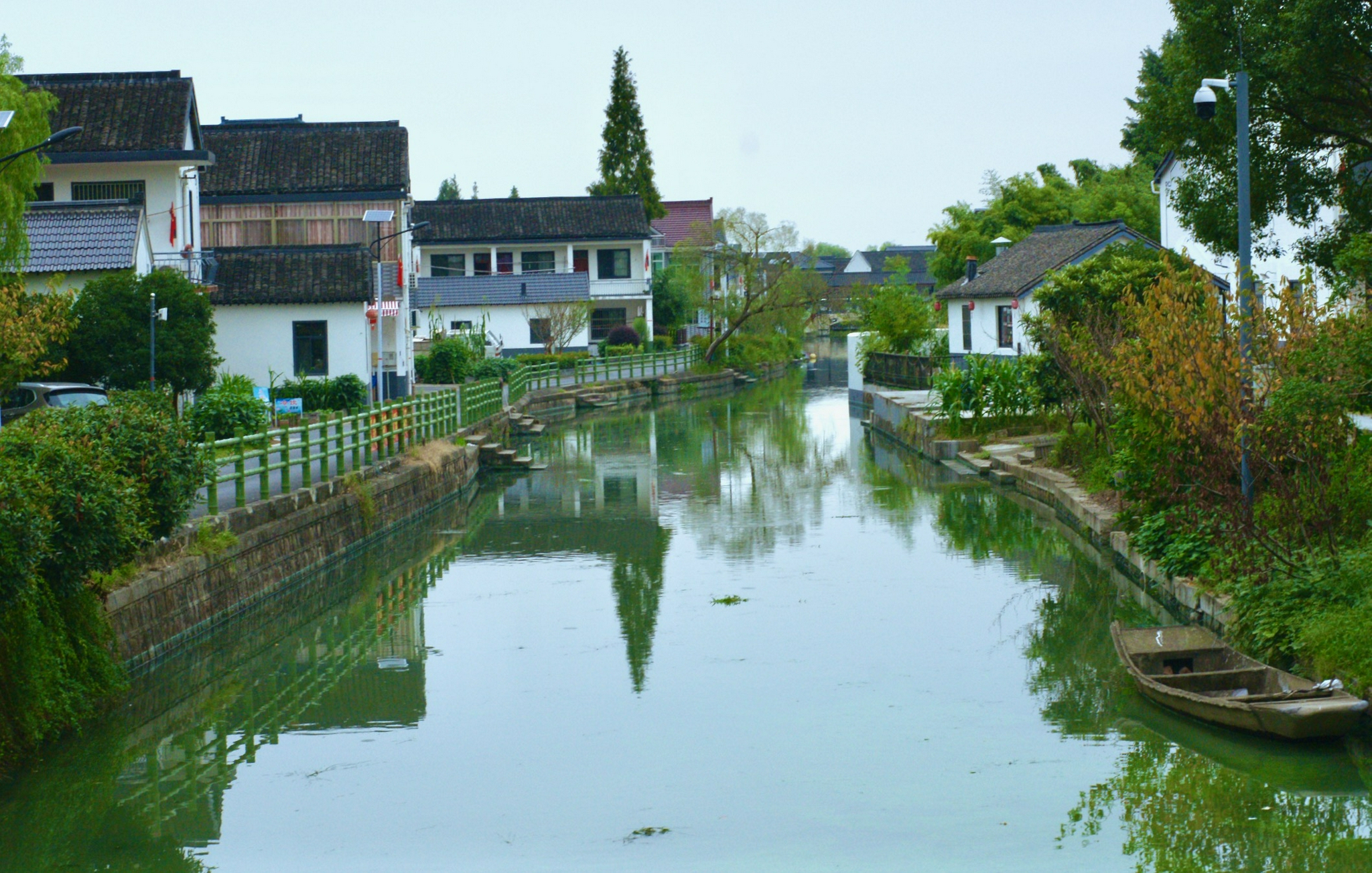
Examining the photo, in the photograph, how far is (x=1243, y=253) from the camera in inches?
593

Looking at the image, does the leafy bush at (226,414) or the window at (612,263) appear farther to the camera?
the window at (612,263)

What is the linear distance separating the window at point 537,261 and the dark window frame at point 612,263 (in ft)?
6.50

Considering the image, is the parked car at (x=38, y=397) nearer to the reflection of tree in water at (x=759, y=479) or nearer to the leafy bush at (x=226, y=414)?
the leafy bush at (x=226, y=414)

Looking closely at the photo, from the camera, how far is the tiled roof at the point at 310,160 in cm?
4262

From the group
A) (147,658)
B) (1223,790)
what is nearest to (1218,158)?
(1223,790)

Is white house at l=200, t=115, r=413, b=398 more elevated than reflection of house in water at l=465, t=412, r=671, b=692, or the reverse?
white house at l=200, t=115, r=413, b=398

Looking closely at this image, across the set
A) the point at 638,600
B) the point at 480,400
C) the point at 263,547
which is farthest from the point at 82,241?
the point at 638,600

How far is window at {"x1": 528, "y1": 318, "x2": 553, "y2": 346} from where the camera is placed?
61.8 metres

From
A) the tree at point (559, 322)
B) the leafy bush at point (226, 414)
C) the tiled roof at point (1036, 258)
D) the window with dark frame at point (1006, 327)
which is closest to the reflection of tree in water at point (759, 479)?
the window with dark frame at point (1006, 327)

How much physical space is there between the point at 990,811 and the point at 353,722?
20.7ft

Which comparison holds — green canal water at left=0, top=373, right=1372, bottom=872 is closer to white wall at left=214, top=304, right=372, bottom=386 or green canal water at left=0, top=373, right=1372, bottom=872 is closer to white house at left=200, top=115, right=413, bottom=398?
white wall at left=214, top=304, right=372, bottom=386

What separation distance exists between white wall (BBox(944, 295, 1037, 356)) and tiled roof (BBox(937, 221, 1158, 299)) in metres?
0.37

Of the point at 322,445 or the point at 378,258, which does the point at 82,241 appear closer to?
the point at 378,258

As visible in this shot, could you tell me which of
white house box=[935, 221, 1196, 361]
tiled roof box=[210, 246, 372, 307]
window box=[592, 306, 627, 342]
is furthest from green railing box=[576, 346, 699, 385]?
tiled roof box=[210, 246, 372, 307]
